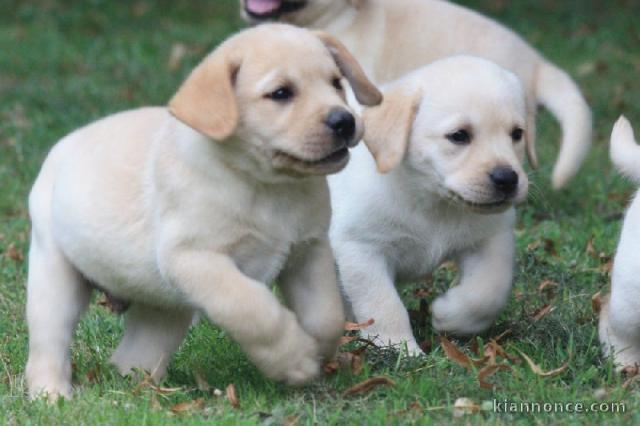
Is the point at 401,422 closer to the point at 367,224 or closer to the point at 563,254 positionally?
the point at 367,224

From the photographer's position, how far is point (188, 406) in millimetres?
4043

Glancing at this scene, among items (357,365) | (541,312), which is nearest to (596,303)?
(541,312)

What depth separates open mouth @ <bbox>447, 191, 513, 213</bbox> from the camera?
14.9 ft

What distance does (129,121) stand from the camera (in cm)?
451

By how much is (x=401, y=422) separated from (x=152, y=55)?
792cm

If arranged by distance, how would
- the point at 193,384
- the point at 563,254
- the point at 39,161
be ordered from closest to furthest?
1. the point at 193,384
2. the point at 563,254
3. the point at 39,161

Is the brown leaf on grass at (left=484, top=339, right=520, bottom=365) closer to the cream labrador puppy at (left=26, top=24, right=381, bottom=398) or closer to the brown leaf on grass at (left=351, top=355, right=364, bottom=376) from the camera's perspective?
the brown leaf on grass at (left=351, top=355, right=364, bottom=376)

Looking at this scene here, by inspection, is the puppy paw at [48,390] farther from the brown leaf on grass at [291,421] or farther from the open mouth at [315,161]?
the open mouth at [315,161]

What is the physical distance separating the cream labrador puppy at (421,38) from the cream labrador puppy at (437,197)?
1.76 metres

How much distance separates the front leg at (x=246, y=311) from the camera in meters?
3.81

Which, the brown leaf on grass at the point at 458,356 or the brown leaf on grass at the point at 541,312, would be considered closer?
the brown leaf on grass at the point at 458,356

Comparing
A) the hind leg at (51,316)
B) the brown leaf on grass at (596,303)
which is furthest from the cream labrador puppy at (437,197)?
the hind leg at (51,316)

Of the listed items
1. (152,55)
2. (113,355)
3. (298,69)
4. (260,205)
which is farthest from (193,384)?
(152,55)

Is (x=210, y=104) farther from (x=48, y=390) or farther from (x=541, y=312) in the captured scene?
(x=541, y=312)
